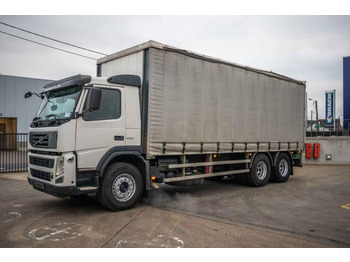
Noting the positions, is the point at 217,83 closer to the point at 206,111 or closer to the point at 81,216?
the point at 206,111

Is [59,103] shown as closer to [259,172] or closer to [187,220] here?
[187,220]

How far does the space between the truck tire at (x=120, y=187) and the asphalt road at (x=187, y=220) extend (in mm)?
232

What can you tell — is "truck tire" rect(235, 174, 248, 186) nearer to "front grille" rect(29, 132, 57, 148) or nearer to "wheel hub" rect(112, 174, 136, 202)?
"wheel hub" rect(112, 174, 136, 202)

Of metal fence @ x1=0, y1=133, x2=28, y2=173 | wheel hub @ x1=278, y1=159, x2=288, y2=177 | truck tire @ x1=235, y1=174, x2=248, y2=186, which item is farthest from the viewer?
metal fence @ x1=0, y1=133, x2=28, y2=173

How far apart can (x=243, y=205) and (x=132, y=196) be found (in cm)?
276

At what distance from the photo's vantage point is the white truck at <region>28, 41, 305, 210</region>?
252 inches

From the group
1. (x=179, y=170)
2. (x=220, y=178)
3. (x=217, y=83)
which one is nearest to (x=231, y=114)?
(x=217, y=83)

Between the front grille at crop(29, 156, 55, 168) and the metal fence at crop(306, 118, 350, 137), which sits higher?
the metal fence at crop(306, 118, 350, 137)

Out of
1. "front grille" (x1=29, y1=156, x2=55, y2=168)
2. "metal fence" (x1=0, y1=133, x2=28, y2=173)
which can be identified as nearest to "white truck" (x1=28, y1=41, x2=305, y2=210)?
"front grille" (x1=29, y1=156, x2=55, y2=168)

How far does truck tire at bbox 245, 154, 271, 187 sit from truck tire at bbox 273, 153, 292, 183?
49cm

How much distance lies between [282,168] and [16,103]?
23.7 meters

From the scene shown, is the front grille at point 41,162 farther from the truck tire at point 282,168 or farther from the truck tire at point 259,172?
the truck tire at point 282,168

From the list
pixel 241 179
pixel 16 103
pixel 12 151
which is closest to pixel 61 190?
pixel 241 179

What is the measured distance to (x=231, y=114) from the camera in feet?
30.8
